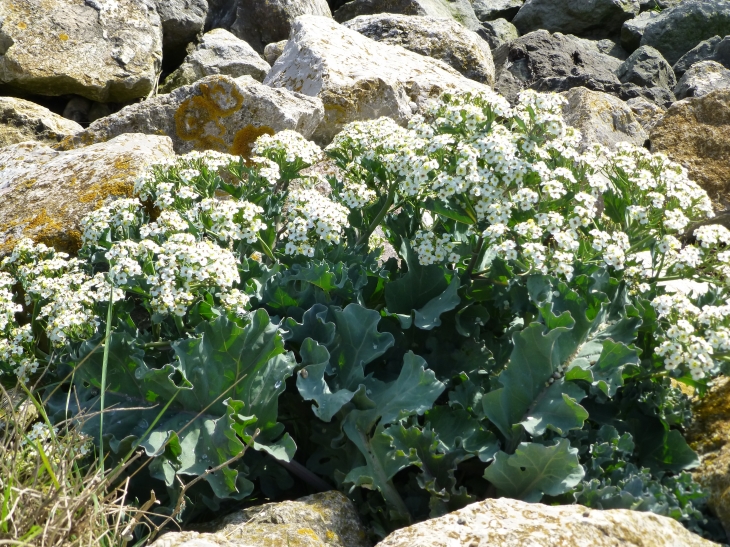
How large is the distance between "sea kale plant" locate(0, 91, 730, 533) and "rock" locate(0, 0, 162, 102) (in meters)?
4.79

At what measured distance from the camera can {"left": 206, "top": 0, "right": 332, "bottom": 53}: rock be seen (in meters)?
11.0

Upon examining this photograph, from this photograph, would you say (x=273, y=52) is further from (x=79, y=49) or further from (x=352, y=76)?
(x=352, y=76)

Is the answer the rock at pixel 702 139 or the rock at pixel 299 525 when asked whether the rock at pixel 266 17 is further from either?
the rock at pixel 299 525

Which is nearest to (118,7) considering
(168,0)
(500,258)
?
(168,0)

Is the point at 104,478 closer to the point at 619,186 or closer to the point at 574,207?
the point at 574,207

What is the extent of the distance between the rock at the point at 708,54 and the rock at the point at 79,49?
7.44m

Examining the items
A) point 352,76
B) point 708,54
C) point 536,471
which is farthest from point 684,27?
point 536,471

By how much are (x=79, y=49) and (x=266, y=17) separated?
3.56 m

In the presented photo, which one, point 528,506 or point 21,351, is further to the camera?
point 21,351

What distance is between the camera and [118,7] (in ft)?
28.6

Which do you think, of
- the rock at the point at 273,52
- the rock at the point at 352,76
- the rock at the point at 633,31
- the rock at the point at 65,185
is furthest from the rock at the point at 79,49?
the rock at the point at 633,31

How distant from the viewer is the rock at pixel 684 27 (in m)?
12.6

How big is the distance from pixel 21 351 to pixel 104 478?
1183 millimetres

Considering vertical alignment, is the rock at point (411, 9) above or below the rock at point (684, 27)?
below
